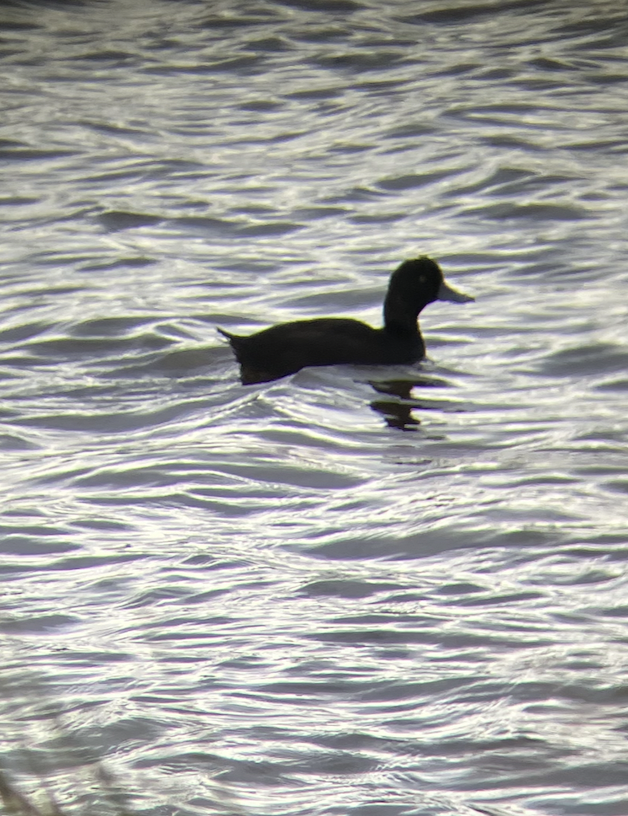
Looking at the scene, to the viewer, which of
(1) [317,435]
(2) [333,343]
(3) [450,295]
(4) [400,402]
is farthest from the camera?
(3) [450,295]

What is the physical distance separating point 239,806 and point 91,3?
16.5 m

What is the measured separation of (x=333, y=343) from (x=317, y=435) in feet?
3.25

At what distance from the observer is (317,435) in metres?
7.58

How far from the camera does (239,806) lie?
13.1 feet

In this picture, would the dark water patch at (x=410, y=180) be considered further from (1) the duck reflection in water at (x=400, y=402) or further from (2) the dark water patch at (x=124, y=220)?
(1) the duck reflection in water at (x=400, y=402)

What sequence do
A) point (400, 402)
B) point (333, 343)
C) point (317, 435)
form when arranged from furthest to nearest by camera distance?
1. point (333, 343)
2. point (400, 402)
3. point (317, 435)

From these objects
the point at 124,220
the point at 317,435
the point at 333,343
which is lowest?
the point at 317,435

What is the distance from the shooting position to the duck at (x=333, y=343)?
8375 mm


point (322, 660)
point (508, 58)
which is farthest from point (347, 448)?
point (508, 58)

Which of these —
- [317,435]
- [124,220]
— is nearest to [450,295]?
[317,435]

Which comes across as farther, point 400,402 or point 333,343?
point 333,343

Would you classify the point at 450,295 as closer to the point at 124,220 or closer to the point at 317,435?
the point at 317,435

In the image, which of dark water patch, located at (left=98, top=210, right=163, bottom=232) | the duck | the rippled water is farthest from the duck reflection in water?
dark water patch, located at (left=98, top=210, right=163, bottom=232)

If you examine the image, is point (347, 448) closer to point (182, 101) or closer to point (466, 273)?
point (466, 273)
